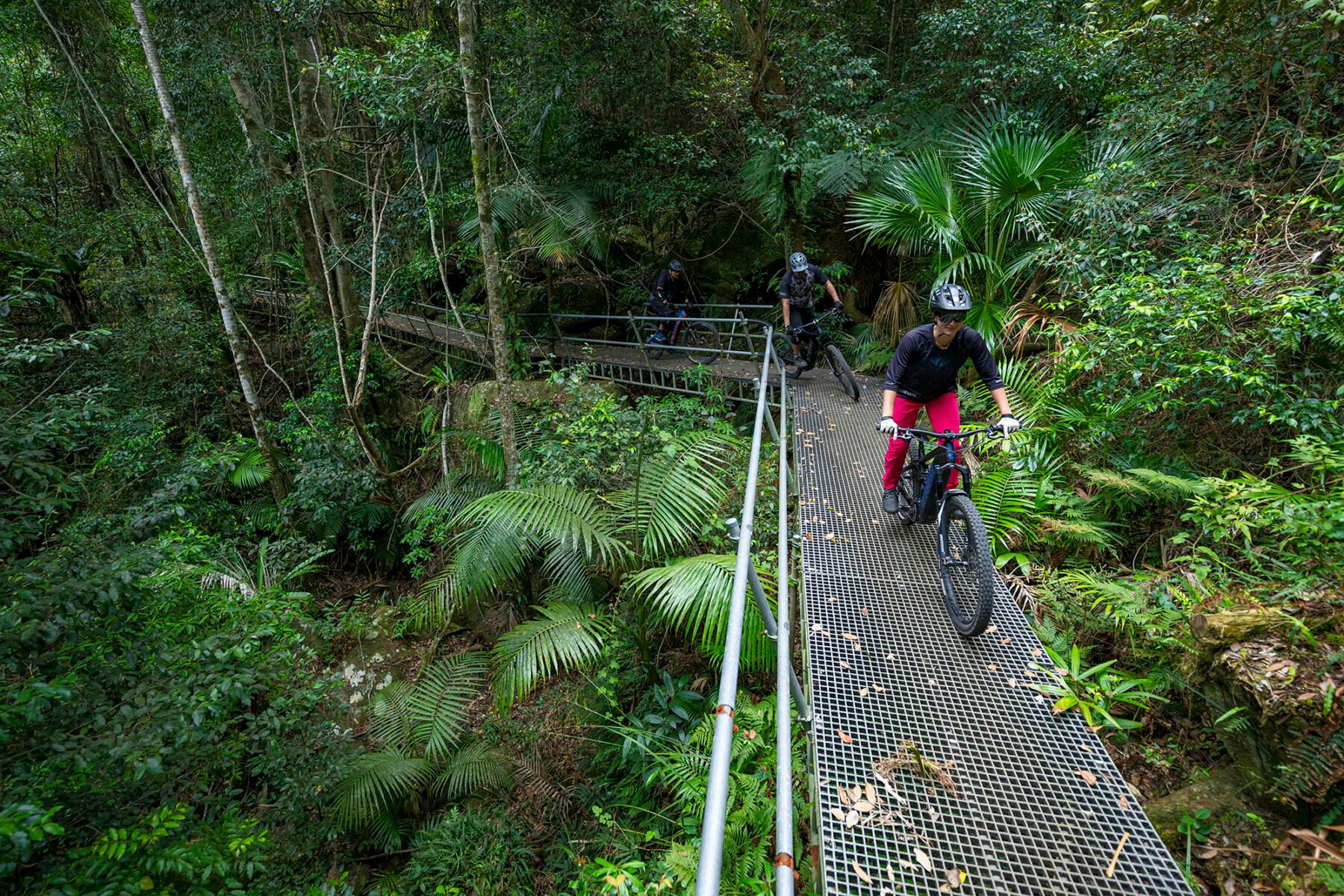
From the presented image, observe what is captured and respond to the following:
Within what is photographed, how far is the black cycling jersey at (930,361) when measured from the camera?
12.1 ft

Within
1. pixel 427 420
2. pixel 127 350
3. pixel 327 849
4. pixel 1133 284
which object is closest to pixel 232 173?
pixel 127 350

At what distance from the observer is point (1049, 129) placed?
22.6 feet

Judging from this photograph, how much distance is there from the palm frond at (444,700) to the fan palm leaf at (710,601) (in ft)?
8.10

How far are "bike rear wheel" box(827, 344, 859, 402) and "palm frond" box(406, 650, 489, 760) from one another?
4.78 m

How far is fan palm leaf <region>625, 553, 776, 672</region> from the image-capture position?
3.74 metres

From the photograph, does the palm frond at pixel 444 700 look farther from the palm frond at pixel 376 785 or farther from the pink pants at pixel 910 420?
the pink pants at pixel 910 420

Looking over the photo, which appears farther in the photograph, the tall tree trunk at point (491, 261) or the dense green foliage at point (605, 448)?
→ the tall tree trunk at point (491, 261)

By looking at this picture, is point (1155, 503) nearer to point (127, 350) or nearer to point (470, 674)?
point (470, 674)

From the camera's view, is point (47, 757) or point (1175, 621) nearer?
point (47, 757)

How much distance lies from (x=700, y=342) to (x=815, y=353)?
129 inches

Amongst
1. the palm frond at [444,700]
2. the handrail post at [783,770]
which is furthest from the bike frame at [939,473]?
the palm frond at [444,700]

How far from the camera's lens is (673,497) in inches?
188

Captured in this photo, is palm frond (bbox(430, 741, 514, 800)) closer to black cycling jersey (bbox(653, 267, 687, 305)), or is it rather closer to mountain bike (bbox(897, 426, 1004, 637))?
mountain bike (bbox(897, 426, 1004, 637))

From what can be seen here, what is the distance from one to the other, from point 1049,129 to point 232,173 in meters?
14.2
